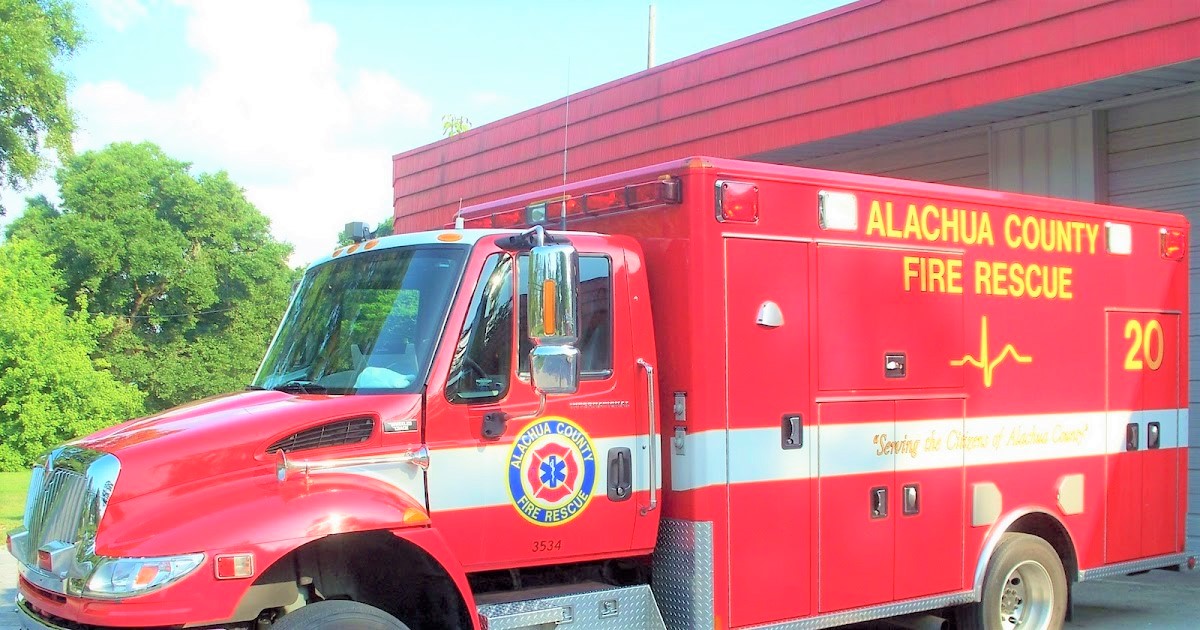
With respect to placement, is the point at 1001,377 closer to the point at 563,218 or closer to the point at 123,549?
the point at 563,218

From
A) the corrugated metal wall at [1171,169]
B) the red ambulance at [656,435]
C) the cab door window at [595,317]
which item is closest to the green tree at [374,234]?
the red ambulance at [656,435]

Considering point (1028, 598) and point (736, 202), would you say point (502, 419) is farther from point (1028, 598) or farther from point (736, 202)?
point (1028, 598)

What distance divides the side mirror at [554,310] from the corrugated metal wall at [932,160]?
794 cm

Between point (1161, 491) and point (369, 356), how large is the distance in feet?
18.7

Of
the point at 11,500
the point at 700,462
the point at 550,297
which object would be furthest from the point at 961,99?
the point at 11,500

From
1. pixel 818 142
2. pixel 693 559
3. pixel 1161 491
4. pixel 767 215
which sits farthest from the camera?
pixel 818 142

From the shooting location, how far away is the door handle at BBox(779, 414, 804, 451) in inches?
226

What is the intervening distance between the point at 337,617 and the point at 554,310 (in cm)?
152

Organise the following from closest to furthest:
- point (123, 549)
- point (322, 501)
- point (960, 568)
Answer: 1. point (123, 549)
2. point (322, 501)
3. point (960, 568)

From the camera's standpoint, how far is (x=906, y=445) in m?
6.24

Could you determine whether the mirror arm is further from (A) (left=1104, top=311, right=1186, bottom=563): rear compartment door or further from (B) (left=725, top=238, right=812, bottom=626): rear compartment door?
(A) (left=1104, top=311, right=1186, bottom=563): rear compartment door

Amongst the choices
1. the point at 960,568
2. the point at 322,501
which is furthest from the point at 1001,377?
the point at 322,501

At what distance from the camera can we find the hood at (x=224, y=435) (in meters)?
4.32

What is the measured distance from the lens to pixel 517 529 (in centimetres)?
502
